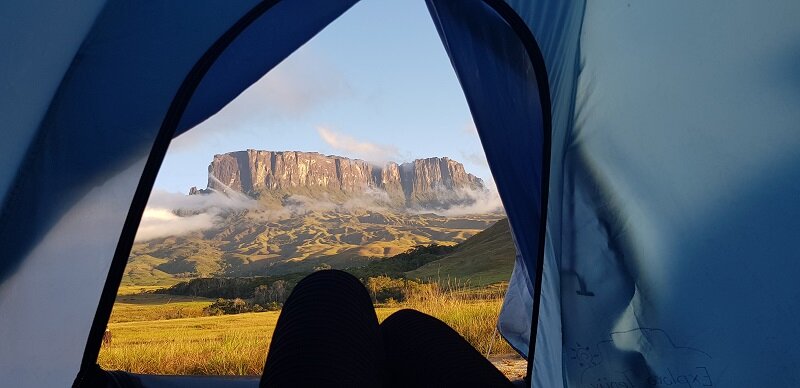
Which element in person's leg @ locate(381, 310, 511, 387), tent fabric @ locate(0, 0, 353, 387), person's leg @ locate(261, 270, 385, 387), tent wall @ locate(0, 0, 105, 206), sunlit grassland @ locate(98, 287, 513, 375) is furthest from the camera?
sunlit grassland @ locate(98, 287, 513, 375)

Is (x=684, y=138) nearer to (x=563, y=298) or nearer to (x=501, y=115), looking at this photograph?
(x=563, y=298)

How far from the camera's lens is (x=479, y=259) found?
64.7ft

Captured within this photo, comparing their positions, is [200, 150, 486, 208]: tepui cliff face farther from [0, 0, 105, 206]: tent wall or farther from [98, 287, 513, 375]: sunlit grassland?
[0, 0, 105, 206]: tent wall

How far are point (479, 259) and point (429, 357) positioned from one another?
1877cm

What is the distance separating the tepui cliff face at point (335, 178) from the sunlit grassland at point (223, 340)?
A: 149 ft

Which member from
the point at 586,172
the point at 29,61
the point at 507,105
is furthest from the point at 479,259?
the point at 29,61

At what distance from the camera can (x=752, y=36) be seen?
1312 millimetres

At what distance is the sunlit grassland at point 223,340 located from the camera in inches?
334

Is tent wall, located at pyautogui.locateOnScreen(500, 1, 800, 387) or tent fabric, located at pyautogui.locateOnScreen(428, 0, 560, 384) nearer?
tent wall, located at pyautogui.locateOnScreen(500, 1, 800, 387)

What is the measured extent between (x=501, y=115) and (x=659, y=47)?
63 centimetres

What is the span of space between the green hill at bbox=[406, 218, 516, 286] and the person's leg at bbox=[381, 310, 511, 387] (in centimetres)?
1407

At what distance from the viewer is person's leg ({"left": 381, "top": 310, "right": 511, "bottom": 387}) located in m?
1.08

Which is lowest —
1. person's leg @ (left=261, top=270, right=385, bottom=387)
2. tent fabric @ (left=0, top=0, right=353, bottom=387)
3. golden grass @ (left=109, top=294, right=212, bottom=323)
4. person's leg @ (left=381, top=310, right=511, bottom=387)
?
golden grass @ (left=109, top=294, right=212, bottom=323)

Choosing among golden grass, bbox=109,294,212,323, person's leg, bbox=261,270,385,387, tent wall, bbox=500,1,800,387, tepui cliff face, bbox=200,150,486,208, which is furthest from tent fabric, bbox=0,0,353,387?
tepui cliff face, bbox=200,150,486,208
